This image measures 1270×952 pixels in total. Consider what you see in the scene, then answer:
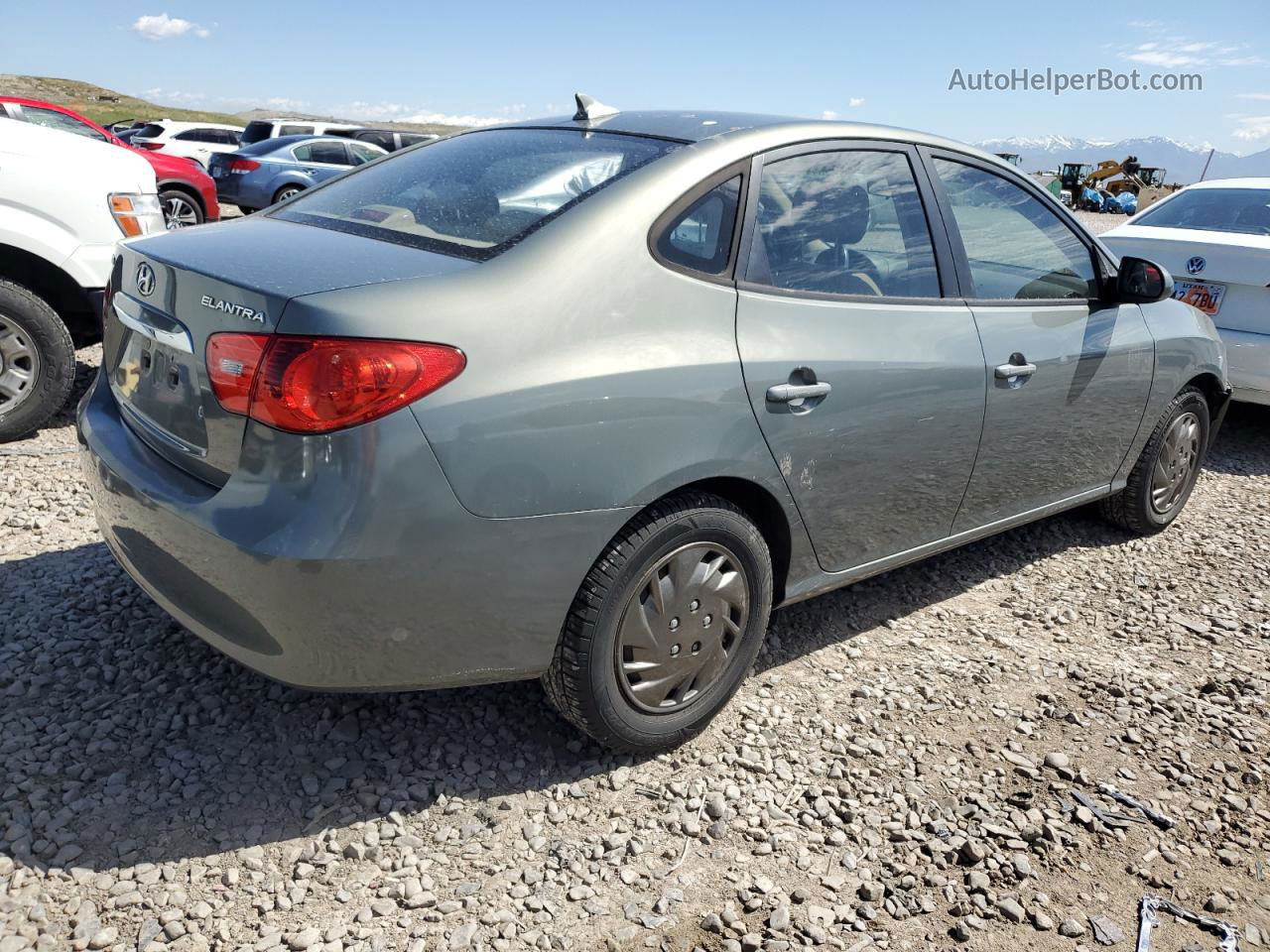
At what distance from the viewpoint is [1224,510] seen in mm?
5223

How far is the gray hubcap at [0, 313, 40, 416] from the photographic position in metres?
4.61

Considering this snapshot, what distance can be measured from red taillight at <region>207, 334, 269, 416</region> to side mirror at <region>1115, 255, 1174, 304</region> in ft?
10.6

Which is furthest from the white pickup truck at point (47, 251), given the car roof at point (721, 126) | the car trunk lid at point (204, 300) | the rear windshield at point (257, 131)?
the rear windshield at point (257, 131)

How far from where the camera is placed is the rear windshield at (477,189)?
8.13 feet

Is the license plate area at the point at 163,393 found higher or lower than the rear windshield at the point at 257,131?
lower

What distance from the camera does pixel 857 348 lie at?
9.29ft

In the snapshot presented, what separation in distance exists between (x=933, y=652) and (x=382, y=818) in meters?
1.99

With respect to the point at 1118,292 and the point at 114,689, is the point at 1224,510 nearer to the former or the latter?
the point at 1118,292

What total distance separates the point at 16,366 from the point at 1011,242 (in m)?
4.48

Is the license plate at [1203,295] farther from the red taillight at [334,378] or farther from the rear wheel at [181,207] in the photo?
the rear wheel at [181,207]

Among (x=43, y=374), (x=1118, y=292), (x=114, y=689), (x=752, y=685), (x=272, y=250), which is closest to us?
(x=272, y=250)

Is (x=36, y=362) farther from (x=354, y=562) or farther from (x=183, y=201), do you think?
(x=183, y=201)

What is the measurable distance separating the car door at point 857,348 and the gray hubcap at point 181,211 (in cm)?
1007

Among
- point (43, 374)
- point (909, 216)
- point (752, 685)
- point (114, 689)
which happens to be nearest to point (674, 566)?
point (752, 685)
